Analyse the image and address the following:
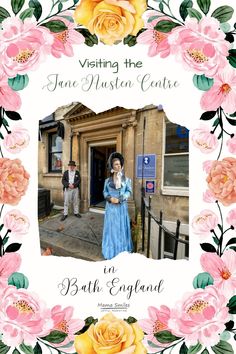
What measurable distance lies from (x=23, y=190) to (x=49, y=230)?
0.20m

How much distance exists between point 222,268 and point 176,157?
0.50 metres

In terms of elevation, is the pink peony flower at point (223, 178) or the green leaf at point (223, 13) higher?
the green leaf at point (223, 13)

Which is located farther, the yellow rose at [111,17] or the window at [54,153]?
the window at [54,153]

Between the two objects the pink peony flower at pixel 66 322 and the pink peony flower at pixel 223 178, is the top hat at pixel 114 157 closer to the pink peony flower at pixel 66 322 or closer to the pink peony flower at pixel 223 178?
the pink peony flower at pixel 223 178

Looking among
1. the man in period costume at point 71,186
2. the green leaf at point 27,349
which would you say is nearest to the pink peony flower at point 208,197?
the man in period costume at point 71,186

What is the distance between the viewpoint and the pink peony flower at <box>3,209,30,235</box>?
0.70 metres

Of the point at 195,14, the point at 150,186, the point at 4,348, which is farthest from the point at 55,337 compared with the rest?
the point at 195,14

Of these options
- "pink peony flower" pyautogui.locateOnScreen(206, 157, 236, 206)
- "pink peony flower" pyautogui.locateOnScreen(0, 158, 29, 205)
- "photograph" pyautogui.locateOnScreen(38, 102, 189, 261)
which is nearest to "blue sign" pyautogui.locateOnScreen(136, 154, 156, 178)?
"photograph" pyautogui.locateOnScreen(38, 102, 189, 261)

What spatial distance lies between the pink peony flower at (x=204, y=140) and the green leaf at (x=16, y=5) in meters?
0.84

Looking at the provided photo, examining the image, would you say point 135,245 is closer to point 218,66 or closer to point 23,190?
point 23,190

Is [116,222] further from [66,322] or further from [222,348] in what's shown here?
[222,348]

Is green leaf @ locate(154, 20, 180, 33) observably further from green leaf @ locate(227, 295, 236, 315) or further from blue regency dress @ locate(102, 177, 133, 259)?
green leaf @ locate(227, 295, 236, 315)

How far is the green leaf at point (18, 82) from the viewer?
0.68m

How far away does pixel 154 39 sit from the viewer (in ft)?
2.17
